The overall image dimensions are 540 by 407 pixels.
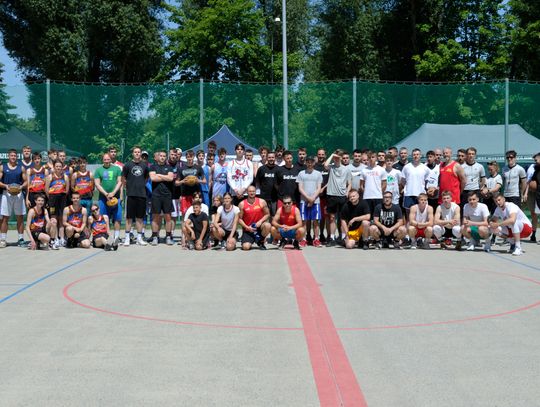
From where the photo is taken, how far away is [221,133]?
1727 centimetres

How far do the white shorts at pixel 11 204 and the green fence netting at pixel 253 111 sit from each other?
3235 mm

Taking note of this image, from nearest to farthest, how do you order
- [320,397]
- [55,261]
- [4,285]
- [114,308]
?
[320,397], [114,308], [4,285], [55,261]

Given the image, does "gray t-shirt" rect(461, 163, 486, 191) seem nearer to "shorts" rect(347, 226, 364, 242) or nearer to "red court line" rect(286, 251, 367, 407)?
"shorts" rect(347, 226, 364, 242)

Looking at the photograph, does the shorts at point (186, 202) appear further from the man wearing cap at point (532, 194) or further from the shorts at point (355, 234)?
the man wearing cap at point (532, 194)

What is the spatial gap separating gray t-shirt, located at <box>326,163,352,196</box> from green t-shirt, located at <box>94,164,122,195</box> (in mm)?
4071

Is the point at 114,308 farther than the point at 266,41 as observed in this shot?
No

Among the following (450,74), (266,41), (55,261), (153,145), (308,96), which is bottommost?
(55,261)

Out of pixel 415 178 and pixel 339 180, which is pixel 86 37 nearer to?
pixel 339 180

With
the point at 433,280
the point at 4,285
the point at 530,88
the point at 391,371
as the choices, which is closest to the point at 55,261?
the point at 4,285

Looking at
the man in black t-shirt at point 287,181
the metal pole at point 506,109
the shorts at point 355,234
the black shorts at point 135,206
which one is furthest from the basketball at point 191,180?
the metal pole at point 506,109

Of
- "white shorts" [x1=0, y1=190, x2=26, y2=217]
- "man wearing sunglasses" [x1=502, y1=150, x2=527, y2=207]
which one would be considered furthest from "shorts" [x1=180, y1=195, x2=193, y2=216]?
"man wearing sunglasses" [x1=502, y1=150, x2=527, y2=207]

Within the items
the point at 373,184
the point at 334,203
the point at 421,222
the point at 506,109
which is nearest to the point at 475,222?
the point at 421,222

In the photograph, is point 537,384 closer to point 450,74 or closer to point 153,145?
point 153,145

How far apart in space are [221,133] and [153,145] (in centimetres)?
179
